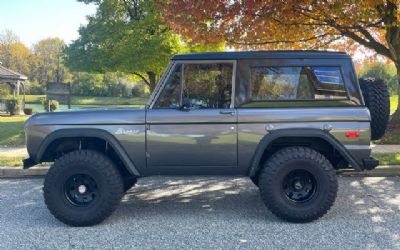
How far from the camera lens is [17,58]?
64.6 m

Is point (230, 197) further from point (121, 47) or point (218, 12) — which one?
point (121, 47)

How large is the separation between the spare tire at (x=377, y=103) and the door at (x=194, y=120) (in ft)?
5.67

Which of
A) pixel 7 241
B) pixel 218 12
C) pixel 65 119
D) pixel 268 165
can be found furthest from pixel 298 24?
pixel 7 241

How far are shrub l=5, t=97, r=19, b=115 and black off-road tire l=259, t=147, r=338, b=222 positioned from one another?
2342 centimetres

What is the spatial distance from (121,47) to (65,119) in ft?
46.5

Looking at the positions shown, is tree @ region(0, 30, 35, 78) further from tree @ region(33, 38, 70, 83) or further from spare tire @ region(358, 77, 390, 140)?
spare tire @ region(358, 77, 390, 140)

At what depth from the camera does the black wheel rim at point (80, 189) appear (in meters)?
4.88

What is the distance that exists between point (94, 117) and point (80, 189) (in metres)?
0.90

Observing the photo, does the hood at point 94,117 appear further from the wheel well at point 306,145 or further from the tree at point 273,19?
the tree at point 273,19

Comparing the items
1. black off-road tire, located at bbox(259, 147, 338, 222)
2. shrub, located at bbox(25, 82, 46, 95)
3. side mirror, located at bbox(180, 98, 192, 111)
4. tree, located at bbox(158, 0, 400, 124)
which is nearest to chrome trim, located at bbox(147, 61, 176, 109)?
side mirror, located at bbox(180, 98, 192, 111)

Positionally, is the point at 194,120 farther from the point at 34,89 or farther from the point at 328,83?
the point at 34,89

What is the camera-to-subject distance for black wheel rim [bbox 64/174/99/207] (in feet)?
16.0

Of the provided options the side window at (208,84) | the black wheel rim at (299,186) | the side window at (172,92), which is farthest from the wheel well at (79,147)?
the black wheel rim at (299,186)

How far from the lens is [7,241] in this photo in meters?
4.28
